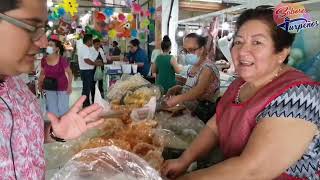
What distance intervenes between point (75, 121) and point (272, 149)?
0.74 m

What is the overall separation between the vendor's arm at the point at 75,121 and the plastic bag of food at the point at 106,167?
3.8 inches

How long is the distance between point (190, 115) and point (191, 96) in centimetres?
47

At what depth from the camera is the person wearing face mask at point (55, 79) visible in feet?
15.8

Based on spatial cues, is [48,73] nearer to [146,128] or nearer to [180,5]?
[146,128]

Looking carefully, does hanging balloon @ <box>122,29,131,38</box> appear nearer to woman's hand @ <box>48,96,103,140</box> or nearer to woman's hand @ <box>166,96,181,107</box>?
woman's hand @ <box>166,96,181,107</box>

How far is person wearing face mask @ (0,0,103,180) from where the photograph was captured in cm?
87

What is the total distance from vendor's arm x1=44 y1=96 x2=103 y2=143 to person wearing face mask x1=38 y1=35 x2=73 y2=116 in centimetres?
369

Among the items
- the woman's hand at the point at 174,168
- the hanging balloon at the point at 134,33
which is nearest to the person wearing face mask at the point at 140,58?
the hanging balloon at the point at 134,33

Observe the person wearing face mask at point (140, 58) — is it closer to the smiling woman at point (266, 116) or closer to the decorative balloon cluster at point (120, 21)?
the decorative balloon cluster at point (120, 21)

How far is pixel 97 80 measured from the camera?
7371 mm

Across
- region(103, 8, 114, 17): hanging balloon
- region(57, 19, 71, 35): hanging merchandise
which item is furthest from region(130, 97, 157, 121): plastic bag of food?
region(57, 19, 71, 35): hanging merchandise

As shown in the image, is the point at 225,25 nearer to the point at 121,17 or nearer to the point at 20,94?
the point at 20,94

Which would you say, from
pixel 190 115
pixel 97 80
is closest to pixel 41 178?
pixel 190 115

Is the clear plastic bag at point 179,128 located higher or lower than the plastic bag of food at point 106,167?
lower
